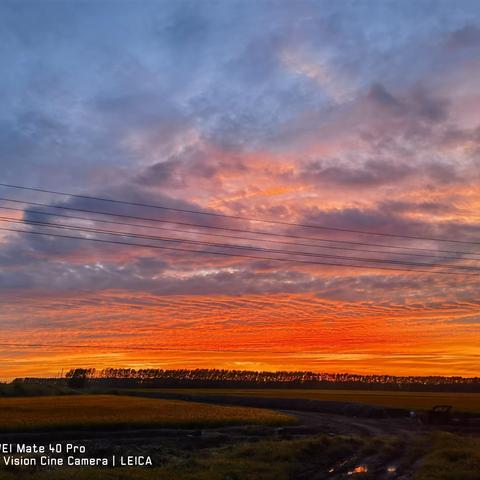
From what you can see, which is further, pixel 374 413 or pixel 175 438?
pixel 374 413

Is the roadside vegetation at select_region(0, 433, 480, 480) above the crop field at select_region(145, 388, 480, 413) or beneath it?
above

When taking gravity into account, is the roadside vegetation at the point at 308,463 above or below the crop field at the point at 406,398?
above

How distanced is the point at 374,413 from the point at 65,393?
72229 millimetres

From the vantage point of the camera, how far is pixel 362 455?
31.5m

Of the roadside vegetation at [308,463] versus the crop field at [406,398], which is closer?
the roadside vegetation at [308,463]

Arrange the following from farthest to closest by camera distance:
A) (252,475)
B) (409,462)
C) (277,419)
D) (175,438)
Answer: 1. (277,419)
2. (175,438)
3. (409,462)
4. (252,475)

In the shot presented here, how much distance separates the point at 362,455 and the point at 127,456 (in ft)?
44.7

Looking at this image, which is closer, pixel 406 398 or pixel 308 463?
pixel 308 463

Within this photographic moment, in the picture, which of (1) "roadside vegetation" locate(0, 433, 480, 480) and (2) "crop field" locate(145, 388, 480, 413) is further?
(2) "crop field" locate(145, 388, 480, 413)

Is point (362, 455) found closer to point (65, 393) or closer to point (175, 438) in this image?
point (175, 438)

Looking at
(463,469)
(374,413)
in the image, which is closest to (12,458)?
(463,469)

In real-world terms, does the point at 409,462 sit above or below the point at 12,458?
below

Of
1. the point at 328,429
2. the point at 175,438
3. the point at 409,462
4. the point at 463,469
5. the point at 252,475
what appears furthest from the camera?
the point at 328,429

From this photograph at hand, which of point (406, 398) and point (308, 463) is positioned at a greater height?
point (308, 463)
